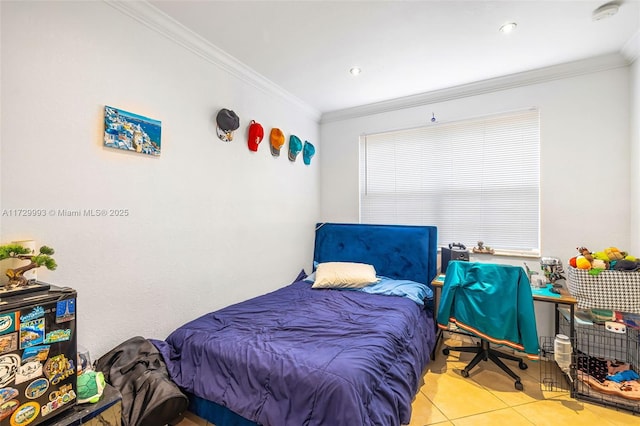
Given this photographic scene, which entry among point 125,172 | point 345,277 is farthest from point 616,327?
point 125,172

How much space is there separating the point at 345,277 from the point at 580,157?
2.37 metres

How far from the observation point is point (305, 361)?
59.0 inches

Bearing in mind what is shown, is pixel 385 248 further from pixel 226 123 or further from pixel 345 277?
pixel 226 123

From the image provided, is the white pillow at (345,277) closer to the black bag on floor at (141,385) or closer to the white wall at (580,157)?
the white wall at (580,157)

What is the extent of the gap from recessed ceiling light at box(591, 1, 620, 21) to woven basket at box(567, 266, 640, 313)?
5.68 ft

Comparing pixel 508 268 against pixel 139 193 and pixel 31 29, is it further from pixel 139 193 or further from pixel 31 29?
pixel 31 29

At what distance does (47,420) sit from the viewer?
1096mm

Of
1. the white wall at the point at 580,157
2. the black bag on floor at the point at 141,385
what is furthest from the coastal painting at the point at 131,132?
the white wall at the point at 580,157

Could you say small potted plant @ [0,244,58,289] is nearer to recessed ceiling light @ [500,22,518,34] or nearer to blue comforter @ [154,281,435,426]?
blue comforter @ [154,281,435,426]

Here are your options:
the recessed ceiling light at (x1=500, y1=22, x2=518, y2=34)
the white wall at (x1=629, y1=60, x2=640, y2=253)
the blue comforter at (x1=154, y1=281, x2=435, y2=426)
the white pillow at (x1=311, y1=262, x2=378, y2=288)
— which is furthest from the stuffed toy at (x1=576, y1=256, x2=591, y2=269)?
the recessed ceiling light at (x1=500, y1=22, x2=518, y2=34)

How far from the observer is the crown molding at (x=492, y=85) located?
7.96 ft

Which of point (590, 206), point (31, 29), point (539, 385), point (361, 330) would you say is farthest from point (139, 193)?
point (590, 206)

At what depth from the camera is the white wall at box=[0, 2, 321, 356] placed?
1418 mm

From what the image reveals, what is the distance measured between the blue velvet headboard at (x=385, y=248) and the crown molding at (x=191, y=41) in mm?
1763
